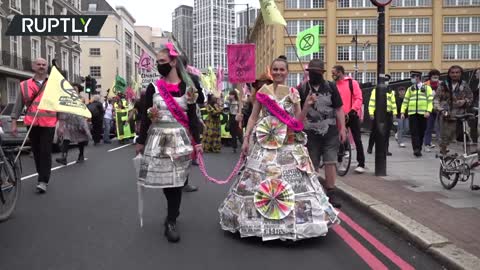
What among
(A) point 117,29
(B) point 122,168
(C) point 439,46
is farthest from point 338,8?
(B) point 122,168

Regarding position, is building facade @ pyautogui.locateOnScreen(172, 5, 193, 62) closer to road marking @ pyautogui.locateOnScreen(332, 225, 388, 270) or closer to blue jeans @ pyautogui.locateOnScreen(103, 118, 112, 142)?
blue jeans @ pyautogui.locateOnScreen(103, 118, 112, 142)

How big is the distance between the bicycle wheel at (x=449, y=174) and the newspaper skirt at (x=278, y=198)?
2855 millimetres

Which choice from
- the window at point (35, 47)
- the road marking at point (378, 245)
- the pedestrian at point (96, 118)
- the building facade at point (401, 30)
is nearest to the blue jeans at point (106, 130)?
the pedestrian at point (96, 118)

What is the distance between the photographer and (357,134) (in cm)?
938

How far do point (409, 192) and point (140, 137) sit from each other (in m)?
3.86

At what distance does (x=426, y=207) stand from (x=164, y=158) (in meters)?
3.17

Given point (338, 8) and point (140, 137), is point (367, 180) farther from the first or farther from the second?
point (338, 8)

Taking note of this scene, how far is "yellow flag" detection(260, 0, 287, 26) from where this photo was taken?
27.4ft

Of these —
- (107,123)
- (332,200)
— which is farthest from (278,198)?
(107,123)

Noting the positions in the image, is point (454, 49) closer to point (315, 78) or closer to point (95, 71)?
point (95, 71)

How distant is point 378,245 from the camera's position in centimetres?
487

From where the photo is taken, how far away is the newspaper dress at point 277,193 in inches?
189

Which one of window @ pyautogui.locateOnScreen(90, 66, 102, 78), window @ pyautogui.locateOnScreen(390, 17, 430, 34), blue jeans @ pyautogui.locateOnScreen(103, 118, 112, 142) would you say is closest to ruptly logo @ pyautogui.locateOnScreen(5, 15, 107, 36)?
blue jeans @ pyautogui.locateOnScreen(103, 118, 112, 142)

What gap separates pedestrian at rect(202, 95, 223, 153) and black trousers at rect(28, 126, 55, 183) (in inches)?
285
